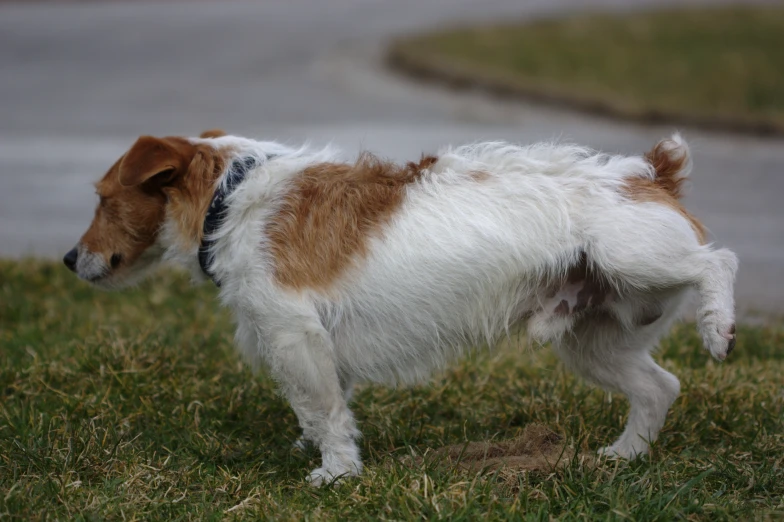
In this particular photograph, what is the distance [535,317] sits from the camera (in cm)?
396

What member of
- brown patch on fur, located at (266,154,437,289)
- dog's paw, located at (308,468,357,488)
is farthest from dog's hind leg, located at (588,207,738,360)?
dog's paw, located at (308,468,357,488)

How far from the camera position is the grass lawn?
39.7 feet

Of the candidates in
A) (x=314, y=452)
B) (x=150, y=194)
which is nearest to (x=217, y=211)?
(x=150, y=194)

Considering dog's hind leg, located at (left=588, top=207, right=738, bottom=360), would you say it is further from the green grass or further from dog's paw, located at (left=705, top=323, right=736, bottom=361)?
the green grass

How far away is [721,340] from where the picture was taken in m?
3.63

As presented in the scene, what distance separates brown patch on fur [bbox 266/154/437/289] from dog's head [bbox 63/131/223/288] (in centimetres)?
42

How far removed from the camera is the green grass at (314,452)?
11.8 feet

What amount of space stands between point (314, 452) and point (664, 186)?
74.5 inches

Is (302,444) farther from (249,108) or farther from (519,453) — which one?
(249,108)

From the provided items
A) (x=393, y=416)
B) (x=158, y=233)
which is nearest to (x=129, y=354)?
(x=158, y=233)

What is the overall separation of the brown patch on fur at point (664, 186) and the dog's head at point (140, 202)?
1.76 m

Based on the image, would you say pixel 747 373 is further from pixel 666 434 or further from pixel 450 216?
pixel 450 216

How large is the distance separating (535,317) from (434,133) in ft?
23.0

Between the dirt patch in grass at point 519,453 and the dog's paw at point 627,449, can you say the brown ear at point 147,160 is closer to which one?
the dirt patch in grass at point 519,453
